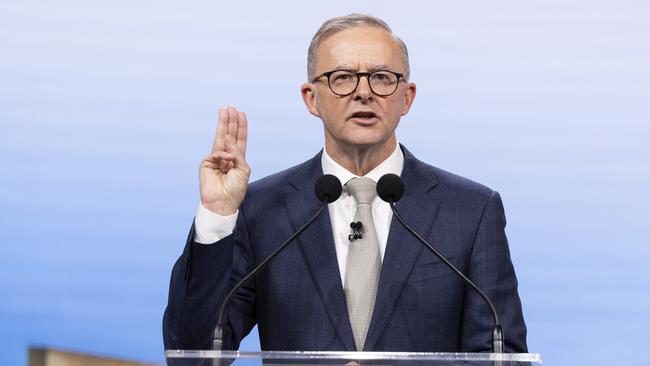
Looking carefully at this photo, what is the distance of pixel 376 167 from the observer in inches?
90.5

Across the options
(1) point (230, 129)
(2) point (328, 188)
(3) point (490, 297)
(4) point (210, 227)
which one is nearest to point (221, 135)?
(1) point (230, 129)

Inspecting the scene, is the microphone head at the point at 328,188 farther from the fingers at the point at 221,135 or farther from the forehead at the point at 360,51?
the forehead at the point at 360,51

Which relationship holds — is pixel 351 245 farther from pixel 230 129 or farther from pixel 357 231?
pixel 230 129

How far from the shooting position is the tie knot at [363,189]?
2.24 metres

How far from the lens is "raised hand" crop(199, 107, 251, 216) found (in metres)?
2.04

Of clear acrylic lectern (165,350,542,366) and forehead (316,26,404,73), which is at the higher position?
forehead (316,26,404,73)

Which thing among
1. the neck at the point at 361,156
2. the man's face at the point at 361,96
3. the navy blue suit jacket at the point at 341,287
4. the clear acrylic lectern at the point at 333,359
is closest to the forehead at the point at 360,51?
the man's face at the point at 361,96

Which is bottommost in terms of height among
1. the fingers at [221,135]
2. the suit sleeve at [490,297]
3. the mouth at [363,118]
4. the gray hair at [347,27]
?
the suit sleeve at [490,297]

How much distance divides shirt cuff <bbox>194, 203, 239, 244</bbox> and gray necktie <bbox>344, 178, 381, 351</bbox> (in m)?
0.30

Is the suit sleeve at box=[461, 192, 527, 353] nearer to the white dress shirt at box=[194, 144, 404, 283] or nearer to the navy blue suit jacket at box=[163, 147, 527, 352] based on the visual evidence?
the navy blue suit jacket at box=[163, 147, 527, 352]

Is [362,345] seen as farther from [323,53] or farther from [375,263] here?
[323,53]

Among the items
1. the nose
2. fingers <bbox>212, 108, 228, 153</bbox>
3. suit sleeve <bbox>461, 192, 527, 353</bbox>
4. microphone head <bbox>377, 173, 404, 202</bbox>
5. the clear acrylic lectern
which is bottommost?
the clear acrylic lectern

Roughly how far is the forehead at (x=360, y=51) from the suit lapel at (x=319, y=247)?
9.9 inches

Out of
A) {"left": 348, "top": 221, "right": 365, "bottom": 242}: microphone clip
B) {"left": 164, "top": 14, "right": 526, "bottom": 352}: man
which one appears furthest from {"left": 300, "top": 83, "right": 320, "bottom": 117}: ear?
{"left": 348, "top": 221, "right": 365, "bottom": 242}: microphone clip
